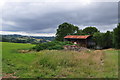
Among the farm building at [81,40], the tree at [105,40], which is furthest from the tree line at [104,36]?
the farm building at [81,40]

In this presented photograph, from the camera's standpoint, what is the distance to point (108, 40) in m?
21.8

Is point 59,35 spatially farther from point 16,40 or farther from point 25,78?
point 25,78

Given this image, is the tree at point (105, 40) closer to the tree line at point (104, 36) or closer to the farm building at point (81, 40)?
the tree line at point (104, 36)

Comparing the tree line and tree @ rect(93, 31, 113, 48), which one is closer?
the tree line

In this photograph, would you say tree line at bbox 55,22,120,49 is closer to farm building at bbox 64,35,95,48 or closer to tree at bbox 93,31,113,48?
tree at bbox 93,31,113,48

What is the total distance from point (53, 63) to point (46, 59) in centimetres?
72

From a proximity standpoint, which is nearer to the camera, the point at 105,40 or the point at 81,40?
the point at 81,40

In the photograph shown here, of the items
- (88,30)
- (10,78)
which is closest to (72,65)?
(10,78)

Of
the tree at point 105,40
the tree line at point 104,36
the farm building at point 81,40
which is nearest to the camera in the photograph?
the tree line at point 104,36

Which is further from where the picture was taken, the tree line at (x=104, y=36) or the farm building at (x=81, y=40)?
the farm building at (x=81, y=40)

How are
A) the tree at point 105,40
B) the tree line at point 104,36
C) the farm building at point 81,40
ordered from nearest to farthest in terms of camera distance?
the tree line at point 104,36 < the farm building at point 81,40 < the tree at point 105,40

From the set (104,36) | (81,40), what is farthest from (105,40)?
(81,40)

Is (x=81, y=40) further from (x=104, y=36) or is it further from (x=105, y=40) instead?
(x=105, y=40)

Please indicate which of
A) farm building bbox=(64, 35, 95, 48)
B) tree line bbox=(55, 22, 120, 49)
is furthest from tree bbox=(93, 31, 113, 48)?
farm building bbox=(64, 35, 95, 48)
